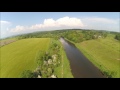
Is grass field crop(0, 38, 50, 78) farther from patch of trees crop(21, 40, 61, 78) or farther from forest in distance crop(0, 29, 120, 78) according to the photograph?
patch of trees crop(21, 40, 61, 78)

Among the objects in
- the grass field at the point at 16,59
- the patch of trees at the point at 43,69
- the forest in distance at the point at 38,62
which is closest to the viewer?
the patch of trees at the point at 43,69

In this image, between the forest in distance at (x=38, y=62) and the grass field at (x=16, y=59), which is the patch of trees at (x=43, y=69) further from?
the grass field at (x=16, y=59)

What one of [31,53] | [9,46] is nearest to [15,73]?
[31,53]

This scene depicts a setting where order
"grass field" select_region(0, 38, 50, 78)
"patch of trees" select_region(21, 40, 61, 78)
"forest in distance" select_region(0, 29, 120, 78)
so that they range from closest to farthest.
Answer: "patch of trees" select_region(21, 40, 61, 78)
"forest in distance" select_region(0, 29, 120, 78)
"grass field" select_region(0, 38, 50, 78)

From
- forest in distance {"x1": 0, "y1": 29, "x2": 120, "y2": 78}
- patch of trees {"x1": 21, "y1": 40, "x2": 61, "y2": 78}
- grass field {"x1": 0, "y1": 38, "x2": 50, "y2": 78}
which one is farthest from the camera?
grass field {"x1": 0, "y1": 38, "x2": 50, "y2": 78}

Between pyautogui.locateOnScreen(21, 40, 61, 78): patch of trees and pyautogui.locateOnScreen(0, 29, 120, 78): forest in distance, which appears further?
pyautogui.locateOnScreen(0, 29, 120, 78): forest in distance

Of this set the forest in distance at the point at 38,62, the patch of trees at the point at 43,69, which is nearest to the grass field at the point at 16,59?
the forest in distance at the point at 38,62

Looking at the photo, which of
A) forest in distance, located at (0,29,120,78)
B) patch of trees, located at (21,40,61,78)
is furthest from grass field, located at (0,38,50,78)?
patch of trees, located at (21,40,61,78)
